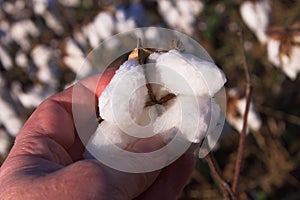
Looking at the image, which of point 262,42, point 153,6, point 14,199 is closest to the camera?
point 14,199

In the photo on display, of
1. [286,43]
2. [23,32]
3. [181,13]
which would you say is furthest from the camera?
[23,32]

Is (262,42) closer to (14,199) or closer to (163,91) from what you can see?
(163,91)

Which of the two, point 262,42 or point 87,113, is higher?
point 87,113

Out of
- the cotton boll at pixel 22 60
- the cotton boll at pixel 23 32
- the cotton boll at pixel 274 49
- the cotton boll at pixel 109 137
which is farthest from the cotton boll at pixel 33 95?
the cotton boll at pixel 109 137

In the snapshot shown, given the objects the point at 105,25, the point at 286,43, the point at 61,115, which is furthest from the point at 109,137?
the point at 105,25

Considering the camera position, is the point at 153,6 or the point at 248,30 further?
the point at 153,6

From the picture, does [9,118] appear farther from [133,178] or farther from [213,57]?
[133,178]

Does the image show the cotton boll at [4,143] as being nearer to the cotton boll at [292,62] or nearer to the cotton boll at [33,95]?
the cotton boll at [33,95]

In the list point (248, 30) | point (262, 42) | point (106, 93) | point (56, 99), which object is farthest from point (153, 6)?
point (106, 93)
